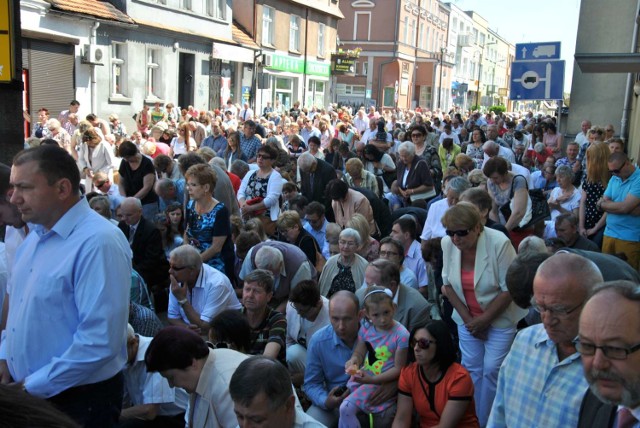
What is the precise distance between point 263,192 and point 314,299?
3.19m

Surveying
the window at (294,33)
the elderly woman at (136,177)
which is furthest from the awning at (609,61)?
the window at (294,33)

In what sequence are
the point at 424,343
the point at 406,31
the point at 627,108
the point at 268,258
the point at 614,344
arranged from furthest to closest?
the point at 406,31, the point at 627,108, the point at 268,258, the point at 424,343, the point at 614,344

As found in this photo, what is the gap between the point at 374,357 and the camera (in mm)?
4570

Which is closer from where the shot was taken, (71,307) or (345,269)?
(71,307)

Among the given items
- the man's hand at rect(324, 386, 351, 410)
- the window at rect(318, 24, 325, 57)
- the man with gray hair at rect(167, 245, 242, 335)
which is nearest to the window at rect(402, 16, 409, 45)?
the window at rect(318, 24, 325, 57)

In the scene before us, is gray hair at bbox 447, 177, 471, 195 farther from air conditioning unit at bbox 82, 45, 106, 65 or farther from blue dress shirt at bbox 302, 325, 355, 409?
air conditioning unit at bbox 82, 45, 106, 65

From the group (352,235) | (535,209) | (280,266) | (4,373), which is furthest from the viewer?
(535,209)

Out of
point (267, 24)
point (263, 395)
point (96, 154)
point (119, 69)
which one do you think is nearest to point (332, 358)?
point (263, 395)

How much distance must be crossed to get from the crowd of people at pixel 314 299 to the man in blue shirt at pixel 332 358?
0.01 m

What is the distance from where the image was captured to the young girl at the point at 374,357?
4.46 metres

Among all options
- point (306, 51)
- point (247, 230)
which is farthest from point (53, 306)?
point (306, 51)

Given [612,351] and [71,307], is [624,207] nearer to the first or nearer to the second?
[612,351]

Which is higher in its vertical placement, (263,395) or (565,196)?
(565,196)

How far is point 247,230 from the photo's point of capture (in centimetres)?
680
